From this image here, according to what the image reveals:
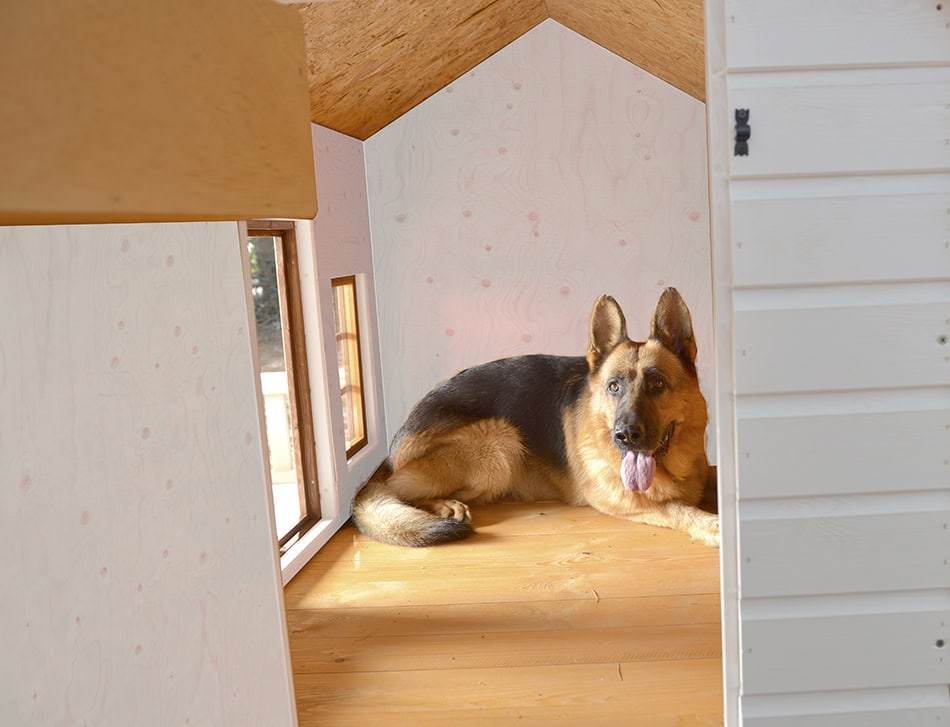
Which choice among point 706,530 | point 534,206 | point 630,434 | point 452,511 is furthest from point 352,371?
point 706,530

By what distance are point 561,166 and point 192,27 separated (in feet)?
11.9

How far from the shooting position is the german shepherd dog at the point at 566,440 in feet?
12.3

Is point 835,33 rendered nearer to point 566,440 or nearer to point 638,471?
point 638,471

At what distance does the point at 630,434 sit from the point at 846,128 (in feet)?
7.46

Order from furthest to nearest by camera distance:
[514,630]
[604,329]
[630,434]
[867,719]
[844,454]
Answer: [604,329], [630,434], [514,630], [867,719], [844,454]

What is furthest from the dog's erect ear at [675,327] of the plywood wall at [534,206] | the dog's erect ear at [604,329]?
the plywood wall at [534,206]

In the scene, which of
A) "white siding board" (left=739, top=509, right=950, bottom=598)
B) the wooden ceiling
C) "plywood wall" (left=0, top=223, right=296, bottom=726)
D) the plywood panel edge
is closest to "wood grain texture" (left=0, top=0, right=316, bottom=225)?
"plywood wall" (left=0, top=223, right=296, bottom=726)

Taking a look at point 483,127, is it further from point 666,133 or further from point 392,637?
point 392,637

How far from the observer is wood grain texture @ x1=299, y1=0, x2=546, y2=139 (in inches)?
107

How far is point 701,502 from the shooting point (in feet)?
13.0

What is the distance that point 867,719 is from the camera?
70.9 inches

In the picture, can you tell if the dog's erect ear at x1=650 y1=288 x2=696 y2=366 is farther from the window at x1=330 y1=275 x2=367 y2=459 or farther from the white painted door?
the white painted door

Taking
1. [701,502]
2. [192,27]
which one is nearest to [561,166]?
[701,502]

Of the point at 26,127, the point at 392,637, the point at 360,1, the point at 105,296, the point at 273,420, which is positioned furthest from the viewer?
the point at 273,420
